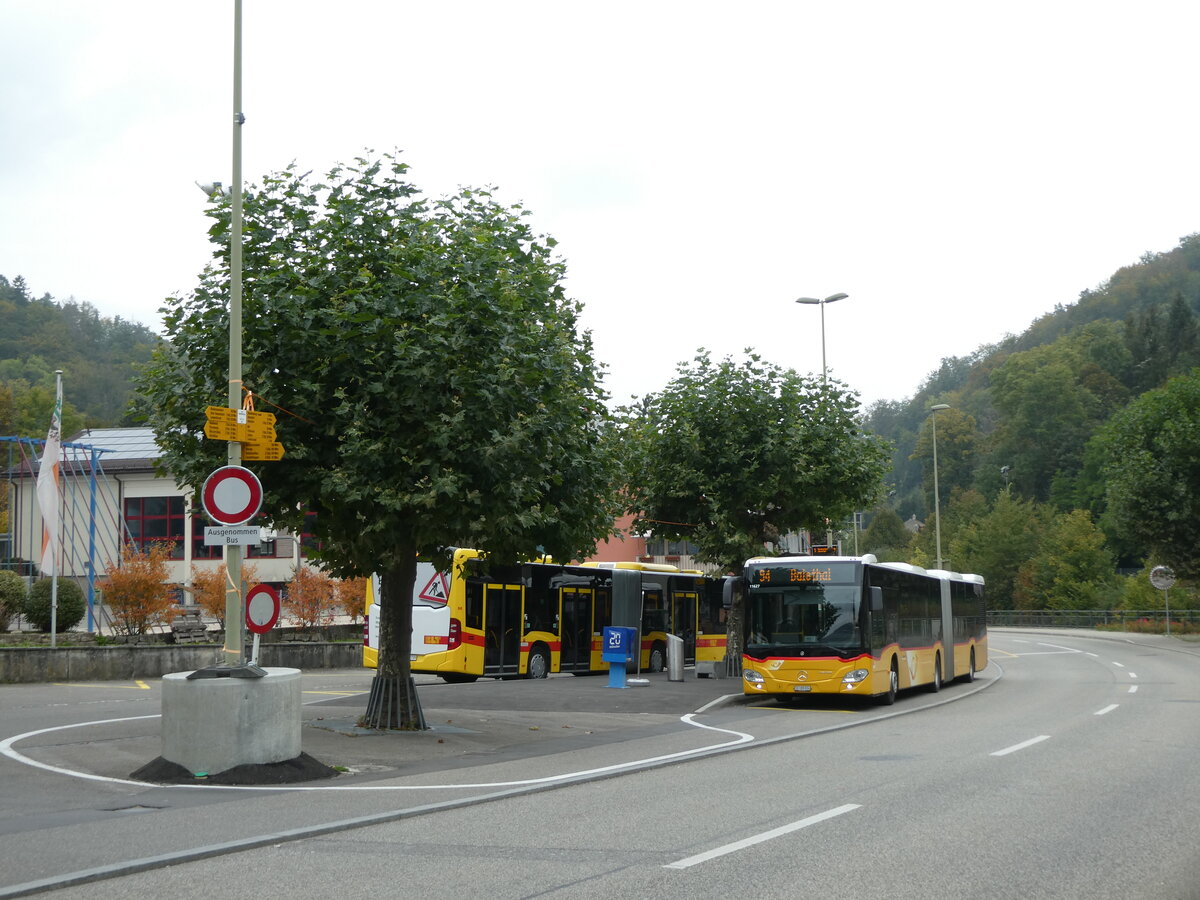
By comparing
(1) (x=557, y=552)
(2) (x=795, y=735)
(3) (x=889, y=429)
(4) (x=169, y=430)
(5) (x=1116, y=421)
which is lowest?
(2) (x=795, y=735)

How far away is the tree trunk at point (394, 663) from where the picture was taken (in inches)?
667

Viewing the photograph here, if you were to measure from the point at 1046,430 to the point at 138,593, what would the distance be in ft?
323

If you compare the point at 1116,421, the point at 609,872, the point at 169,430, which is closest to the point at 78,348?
the point at 1116,421

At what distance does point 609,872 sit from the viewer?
740cm

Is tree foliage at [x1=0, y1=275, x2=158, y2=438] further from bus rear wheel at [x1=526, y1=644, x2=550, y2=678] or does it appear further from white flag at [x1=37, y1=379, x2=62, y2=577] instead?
bus rear wheel at [x1=526, y1=644, x2=550, y2=678]

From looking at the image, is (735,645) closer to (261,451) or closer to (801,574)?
(801,574)

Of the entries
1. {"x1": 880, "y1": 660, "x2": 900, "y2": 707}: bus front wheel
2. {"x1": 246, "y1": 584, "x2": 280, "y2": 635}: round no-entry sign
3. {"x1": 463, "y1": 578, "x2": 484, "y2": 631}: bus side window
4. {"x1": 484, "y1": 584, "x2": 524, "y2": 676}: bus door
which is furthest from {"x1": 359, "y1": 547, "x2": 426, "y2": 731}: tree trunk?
{"x1": 484, "y1": 584, "x2": 524, "y2": 676}: bus door

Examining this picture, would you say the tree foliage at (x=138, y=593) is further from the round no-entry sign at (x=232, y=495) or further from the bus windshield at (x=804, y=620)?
the round no-entry sign at (x=232, y=495)

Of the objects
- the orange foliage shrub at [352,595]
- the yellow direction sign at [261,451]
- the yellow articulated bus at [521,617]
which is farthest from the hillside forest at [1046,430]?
the orange foliage shrub at [352,595]

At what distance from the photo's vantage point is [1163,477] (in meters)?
55.2

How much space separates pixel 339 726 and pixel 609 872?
10.5 meters

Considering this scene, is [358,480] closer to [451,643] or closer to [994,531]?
[451,643]

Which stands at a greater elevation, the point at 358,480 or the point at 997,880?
the point at 358,480

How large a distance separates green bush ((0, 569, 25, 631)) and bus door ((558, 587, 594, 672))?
15.9 m
